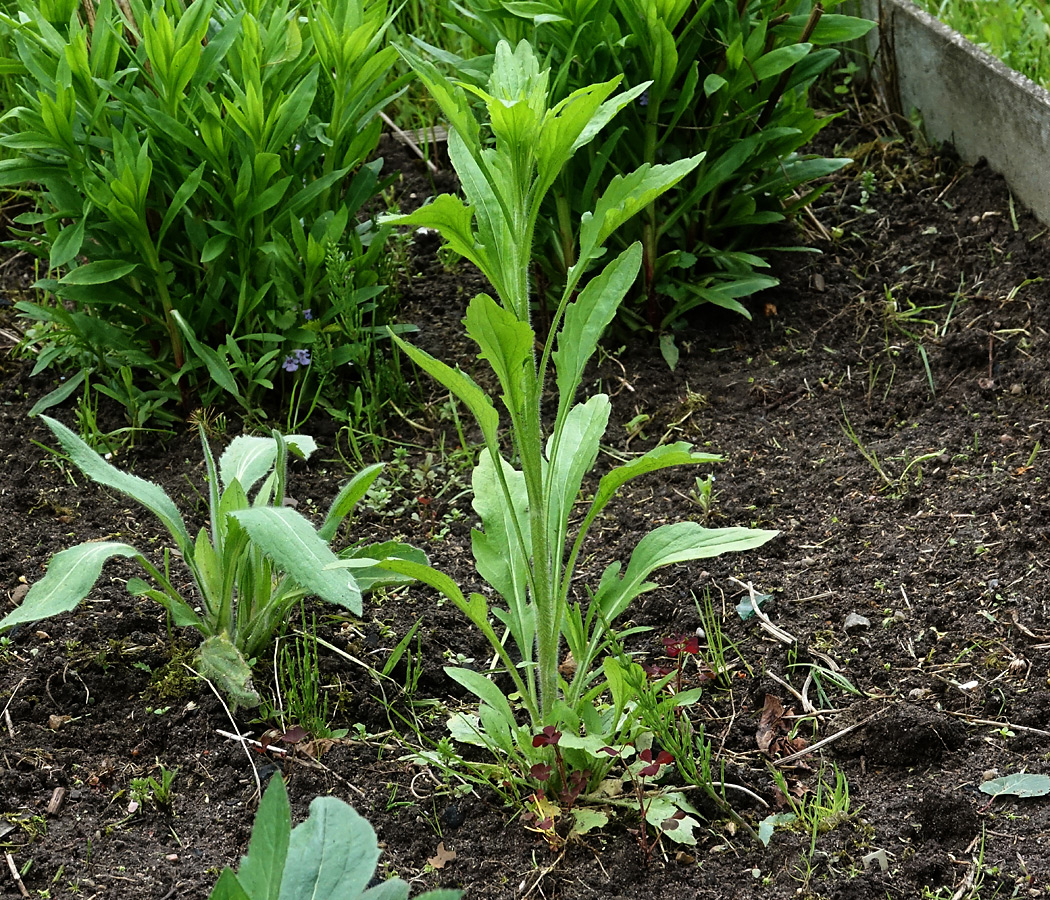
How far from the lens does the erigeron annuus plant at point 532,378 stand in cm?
182

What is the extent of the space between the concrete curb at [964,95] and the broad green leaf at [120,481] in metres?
2.72

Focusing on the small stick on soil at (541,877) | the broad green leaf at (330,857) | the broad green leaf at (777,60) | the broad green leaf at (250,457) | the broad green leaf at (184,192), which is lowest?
the small stick on soil at (541,877)

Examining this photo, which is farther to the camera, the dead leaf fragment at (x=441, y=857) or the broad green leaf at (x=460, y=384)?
the dead leaf fragment at (x=441, y=857)

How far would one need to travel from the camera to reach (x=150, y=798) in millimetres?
2145

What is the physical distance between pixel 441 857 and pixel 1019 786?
3.46 feet

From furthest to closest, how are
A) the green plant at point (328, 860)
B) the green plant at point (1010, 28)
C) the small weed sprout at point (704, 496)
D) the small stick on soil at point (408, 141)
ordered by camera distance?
the small stick on soil at point (408, 141) → the green plant at point (1010, 28) → the small weed sprout at point (704, 496) → the green plant at point (328, 860)

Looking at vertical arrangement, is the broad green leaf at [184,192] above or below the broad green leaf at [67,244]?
above

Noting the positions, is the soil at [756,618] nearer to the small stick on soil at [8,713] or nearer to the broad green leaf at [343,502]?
the small stick on soil at [8,713]

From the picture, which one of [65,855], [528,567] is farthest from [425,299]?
[65,855]

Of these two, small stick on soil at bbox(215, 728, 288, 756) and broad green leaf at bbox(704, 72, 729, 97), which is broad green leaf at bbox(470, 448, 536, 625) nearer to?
small stick on soil at bbox(215, 728, 288, 756)

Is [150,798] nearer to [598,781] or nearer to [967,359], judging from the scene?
[598,781]

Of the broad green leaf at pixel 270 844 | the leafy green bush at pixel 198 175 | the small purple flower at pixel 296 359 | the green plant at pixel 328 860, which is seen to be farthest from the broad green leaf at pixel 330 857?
the small purple flower at pixel 296 359

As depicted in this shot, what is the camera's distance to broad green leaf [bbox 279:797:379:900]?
1429mm

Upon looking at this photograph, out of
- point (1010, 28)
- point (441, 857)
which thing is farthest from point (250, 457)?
point (1010, 28)
